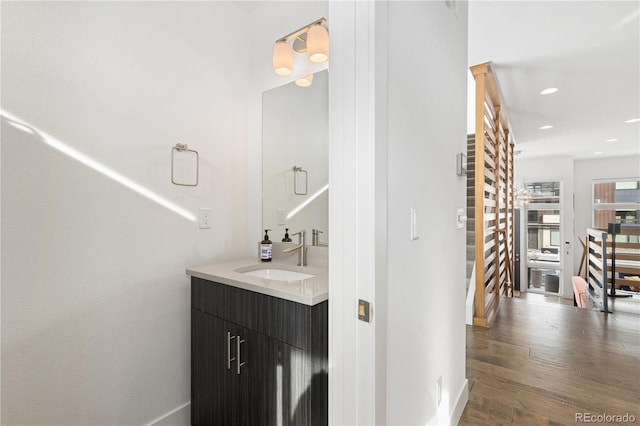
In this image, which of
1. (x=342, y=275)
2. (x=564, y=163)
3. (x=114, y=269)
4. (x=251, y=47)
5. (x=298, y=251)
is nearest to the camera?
(x=342, y=275)

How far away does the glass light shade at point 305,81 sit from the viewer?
196cm

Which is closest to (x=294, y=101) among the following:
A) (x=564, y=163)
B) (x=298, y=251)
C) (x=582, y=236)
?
(x=298, y=251)

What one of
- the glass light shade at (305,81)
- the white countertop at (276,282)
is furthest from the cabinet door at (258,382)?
the glass light shade at (305,81)

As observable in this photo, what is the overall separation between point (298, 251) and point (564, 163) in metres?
8.15

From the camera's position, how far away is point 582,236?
7.52 metres

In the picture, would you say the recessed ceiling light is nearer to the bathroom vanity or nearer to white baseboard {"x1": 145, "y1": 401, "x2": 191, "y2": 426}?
the bathroom vanity

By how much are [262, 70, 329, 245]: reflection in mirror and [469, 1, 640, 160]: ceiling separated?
1.33m

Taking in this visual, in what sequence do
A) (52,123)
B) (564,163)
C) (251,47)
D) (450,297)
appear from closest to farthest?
(52,123), (450,297), (251,47), (564,163)

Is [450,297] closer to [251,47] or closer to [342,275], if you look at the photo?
[342,275]

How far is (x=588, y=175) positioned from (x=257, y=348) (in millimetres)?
9514

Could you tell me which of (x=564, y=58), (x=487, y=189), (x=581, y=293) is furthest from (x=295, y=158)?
(x=581, y=293)

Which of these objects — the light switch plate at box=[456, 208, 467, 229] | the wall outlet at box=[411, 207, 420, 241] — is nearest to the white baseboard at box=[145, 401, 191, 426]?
the wall outlet at box=[411, 207, 420, 241]

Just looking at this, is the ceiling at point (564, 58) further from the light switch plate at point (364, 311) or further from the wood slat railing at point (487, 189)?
the light switch plate at point (364, 311)

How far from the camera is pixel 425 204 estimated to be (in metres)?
1.24
